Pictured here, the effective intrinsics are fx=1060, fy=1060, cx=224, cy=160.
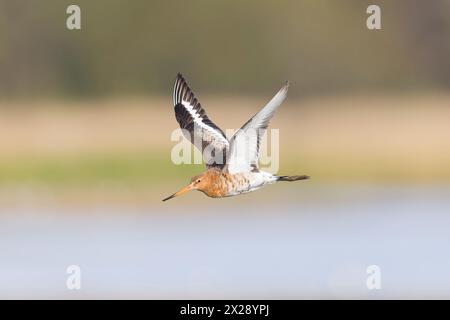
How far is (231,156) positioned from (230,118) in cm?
527

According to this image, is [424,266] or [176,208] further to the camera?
[176,208]

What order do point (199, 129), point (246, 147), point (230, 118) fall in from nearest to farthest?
A: point (246, 147) → point (199, 129) → point (230, 118)

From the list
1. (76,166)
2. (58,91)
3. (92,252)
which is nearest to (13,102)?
(58,91)

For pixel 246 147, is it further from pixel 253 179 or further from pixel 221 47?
pixel 221 47

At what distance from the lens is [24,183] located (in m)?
10.9

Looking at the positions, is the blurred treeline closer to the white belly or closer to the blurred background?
the blurred background

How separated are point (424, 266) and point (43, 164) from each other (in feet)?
16.8

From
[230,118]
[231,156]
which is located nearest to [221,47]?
[230,118]

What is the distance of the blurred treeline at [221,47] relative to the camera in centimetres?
1195

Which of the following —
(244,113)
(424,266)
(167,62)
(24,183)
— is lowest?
(424,266)

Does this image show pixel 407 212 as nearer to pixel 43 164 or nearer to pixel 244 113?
pixel 244 113

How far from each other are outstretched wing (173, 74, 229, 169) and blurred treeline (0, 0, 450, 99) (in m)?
5.56

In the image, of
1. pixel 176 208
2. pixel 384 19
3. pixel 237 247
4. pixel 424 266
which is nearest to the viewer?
pixel 424 266

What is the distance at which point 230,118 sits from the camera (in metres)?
10.7
